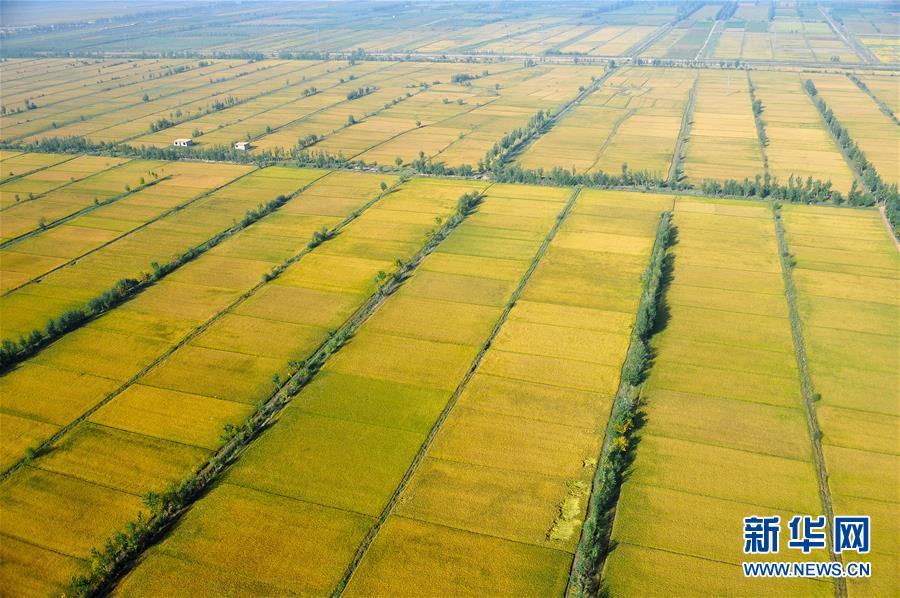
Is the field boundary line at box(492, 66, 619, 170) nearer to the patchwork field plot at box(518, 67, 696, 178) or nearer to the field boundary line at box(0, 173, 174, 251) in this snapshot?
the patchwork field plot at box(518, 67, 696, 178)

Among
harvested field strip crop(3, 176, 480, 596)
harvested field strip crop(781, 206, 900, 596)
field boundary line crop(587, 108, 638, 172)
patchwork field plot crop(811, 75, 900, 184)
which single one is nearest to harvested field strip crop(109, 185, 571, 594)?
harvested field strip crop(3, 176, 480, 596)

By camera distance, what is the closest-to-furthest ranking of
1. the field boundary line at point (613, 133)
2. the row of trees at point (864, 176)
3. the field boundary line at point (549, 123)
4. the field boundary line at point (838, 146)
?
the row of trees at point (864, 176) → the field boundary line at point (838, 146) → the field boundary line at point (613, 133) → the field boundary line at point (549, 123)

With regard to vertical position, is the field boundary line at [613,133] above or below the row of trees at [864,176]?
above

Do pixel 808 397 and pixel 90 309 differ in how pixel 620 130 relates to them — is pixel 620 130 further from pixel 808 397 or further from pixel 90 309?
pixel 90 309

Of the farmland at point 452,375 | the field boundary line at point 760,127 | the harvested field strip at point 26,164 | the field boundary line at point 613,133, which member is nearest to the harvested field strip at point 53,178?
the farmland at point 452,375

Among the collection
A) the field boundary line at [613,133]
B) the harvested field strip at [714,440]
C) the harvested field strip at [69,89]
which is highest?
the harvested field strip at [69,89]

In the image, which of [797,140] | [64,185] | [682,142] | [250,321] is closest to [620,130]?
[682,142]

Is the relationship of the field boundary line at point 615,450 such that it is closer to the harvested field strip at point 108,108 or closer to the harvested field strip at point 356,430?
the harvested field strip at point 356,430
